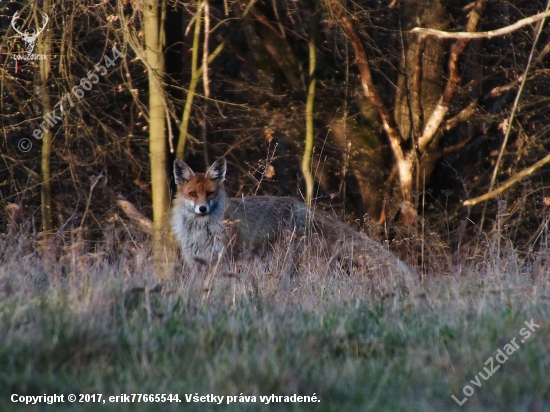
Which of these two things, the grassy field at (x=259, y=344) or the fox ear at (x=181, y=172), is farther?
the fox ear at (x=181, y=172)

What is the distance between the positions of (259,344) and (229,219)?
5.89 m

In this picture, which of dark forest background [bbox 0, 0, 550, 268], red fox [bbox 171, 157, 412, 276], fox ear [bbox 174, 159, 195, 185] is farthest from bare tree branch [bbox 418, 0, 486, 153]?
fox ear [bbox 174, 159, 195, 185]

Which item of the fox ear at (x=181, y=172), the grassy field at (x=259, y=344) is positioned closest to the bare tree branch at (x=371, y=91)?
the fox ear at (x=181, y=172)

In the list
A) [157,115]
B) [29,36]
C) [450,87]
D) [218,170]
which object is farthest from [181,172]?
[450,87]

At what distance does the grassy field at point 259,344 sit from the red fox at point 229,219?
13.5 feet

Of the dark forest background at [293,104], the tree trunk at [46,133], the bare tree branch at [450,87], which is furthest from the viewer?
the bare tree branch at [450,87]

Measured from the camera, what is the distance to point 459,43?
39.3ft

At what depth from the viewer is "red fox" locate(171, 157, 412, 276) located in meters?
10.3

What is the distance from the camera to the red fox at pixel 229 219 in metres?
10.3

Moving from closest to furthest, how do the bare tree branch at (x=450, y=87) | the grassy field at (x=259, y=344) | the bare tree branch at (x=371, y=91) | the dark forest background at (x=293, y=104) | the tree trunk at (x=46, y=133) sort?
the grassy field at (x=259, y=344) < the tree trunk at (x=46, y=133) < the dark forest background at (x=293, y=104) < the bare tree branch at (x=450, y=87) < the bare tree branch at (x=371, y=91)

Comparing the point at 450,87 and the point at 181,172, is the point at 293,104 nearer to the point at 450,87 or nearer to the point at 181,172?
the point at 450,87

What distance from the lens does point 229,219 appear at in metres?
10.3

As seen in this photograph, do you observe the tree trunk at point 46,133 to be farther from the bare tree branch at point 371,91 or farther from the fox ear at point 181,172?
the bare tree branch at point 371,91

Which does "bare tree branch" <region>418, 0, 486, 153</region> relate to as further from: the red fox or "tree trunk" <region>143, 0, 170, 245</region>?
"tree trunk" <region>143, 0, 170, 245</region>
